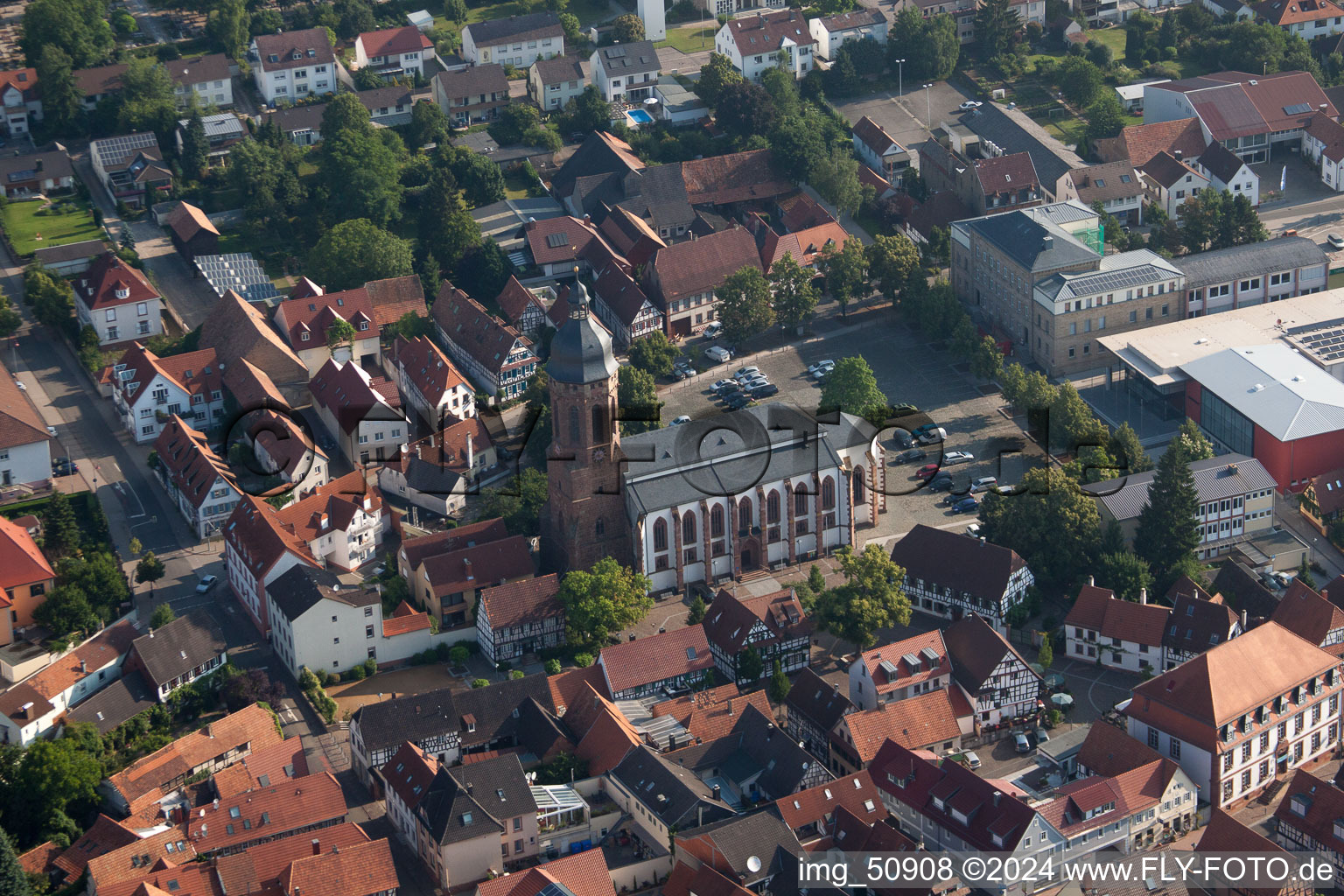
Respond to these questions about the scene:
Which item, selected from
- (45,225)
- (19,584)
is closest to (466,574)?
(19,584)

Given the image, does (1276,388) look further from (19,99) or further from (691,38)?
(19,99)

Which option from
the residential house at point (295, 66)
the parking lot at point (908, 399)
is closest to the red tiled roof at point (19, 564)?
the parking lot at point (908, 399)

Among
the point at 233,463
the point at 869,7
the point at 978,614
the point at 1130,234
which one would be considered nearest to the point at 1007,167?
the point at 1130,234

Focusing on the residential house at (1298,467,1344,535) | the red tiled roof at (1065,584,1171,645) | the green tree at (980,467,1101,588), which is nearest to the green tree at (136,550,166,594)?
the green tree at (980,467,1101,588)

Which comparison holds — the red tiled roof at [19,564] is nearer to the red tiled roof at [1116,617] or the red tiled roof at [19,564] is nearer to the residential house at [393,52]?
the red tiled roof at [1116,617]

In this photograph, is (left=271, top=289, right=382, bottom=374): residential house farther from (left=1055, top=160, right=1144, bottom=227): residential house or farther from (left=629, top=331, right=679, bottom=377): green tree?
(left=1055, top=160, right=1144, bottom=227): residential house

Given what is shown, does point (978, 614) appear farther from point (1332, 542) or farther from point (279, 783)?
point (279, 783)
